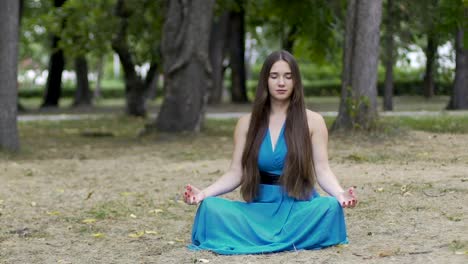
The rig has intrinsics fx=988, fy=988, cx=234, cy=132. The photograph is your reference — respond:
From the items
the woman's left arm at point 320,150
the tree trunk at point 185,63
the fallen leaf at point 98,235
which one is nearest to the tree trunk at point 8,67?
the tree trunk at point 185,63

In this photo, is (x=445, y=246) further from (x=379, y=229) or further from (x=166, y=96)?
(x=166, y=96)

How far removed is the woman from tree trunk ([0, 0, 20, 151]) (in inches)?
313

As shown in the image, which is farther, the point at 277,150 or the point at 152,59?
the point at 152,59

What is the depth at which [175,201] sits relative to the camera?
9.99 metres

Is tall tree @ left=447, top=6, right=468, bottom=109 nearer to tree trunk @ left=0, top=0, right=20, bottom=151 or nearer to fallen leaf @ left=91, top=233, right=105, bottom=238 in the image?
tree trunk @ left=0, top=0, right=20, bottom=151

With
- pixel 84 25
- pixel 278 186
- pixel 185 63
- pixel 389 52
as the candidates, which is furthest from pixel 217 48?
pixel 278 186

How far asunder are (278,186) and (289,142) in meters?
0.31

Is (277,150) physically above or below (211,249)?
above

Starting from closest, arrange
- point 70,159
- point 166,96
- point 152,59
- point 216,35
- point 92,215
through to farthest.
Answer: point 92,215
point 70,159
point 166,96
point 152,59
point 216,35

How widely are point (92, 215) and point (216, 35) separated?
20749 mm

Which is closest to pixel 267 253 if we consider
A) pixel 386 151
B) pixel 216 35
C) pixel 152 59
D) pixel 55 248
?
pixel 55 248

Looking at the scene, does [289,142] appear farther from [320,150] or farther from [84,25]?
[84,25]

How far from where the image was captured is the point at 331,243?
265 inches

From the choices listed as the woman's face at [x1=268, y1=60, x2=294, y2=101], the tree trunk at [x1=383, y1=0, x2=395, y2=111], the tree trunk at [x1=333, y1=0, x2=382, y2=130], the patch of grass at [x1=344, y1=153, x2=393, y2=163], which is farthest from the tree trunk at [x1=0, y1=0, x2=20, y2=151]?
the tree trunk at [x1=383, y1=0, x2=395, y2=111]
